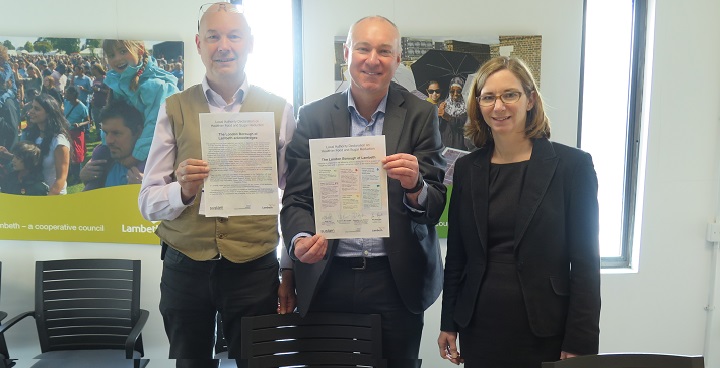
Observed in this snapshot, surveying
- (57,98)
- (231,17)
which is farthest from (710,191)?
(57,98)

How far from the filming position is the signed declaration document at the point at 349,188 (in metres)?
1.62

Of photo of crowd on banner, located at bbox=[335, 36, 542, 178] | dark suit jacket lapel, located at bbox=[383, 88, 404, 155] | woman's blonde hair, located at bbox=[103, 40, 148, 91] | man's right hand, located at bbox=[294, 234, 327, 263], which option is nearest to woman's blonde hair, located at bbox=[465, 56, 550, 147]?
dark suit jacket lapel, located at bbox=[383, 88, 404, 155]

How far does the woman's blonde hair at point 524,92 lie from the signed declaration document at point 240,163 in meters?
0.72

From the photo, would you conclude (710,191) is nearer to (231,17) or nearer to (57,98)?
(231,17)

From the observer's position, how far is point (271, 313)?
194 centimetres

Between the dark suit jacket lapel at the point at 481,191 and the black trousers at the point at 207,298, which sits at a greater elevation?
the dark suit jacket lapel at the point at 481,191

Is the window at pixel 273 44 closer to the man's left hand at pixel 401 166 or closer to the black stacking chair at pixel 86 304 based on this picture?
the black stacking chair at pixel 86 304

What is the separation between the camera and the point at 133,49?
10.3ft

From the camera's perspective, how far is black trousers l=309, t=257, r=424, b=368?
1822 mm

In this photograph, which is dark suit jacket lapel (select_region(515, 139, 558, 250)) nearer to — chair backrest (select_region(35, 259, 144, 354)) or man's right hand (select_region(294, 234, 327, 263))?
man's right hand (select_region(294, 234, 327, 263))

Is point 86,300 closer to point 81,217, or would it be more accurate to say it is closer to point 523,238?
point 81,217

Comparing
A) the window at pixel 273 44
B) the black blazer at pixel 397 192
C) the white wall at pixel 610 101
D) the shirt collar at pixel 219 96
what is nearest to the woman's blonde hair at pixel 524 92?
the black blazer at pixel 397 192

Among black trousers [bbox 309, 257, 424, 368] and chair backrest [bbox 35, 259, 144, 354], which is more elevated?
black trousers [bbox 309, 257, 424, 368]

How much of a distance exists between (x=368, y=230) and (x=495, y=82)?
659 millimetres
